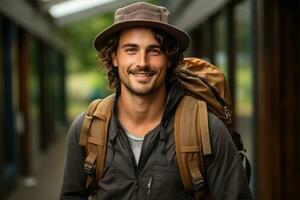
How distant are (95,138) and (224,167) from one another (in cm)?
58

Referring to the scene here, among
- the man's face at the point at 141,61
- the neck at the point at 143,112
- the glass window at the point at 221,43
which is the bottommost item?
the neck at the point at 143,112

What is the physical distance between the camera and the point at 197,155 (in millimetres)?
2668

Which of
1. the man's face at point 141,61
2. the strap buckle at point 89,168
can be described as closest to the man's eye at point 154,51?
the man's face at point 141,61

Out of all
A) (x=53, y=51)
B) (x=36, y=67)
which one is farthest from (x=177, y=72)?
(x=53, y=51)

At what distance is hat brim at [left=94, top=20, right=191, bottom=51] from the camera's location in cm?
275

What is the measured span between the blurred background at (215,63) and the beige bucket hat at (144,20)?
445 mm

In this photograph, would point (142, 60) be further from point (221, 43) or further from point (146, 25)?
point (221, 43)

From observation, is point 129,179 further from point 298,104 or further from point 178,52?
point 298,104

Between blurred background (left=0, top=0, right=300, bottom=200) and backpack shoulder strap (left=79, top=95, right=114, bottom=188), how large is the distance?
1.18 ft

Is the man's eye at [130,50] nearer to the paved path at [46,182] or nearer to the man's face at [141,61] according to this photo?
the man's face at [141,61]

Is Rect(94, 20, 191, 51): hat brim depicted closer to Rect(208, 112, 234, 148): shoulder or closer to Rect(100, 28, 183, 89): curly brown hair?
Rect(100, 28, 183, 89): curly brown hair

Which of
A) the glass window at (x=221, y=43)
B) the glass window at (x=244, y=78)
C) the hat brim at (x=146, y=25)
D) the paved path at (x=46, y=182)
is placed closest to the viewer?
the hat brim at (x=146, y=25)

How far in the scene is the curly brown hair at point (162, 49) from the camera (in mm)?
2809

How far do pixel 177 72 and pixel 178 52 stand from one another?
0.13m
